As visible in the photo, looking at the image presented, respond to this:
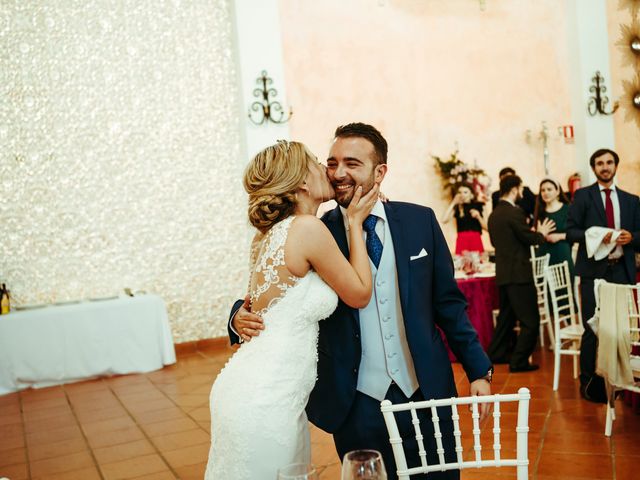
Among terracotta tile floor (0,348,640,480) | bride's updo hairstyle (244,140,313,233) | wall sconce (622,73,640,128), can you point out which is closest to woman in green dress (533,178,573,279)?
terracotta tile floor (0,348,640,480)

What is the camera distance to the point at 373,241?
212 centimetres

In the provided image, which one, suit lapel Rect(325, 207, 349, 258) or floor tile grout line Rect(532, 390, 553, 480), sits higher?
suit lapel Rect(325, 207, 349, 258)

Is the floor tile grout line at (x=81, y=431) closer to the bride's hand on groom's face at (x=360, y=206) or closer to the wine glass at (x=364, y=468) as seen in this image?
the bride's hand on groom's face at (x=360, y=206)

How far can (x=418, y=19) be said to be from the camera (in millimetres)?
9281

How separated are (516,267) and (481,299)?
561mm

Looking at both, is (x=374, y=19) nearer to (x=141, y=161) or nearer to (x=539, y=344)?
(x=141, y=161)

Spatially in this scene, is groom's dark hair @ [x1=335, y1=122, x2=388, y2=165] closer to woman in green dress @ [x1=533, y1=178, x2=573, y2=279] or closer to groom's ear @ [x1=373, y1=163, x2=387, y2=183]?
groom's ear @ [x1=373, y1=163, x2=387, y2=183]

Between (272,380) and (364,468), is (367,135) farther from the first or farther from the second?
(364,468)

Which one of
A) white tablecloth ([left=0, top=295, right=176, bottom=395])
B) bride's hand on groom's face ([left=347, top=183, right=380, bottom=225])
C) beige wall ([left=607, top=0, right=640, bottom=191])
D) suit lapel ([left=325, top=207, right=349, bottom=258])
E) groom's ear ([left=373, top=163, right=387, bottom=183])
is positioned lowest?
white tablecloth ([left=0, top=295, right=176, bottom=395])

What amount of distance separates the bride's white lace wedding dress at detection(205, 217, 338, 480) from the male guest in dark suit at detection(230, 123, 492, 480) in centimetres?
7

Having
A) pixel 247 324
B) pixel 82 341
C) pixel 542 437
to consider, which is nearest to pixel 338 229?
pixel 247 324

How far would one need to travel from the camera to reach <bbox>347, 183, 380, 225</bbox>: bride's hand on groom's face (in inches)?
78.2

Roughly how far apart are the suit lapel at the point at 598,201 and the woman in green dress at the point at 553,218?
143cm

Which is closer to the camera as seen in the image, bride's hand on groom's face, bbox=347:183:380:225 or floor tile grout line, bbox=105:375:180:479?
bride's hand on groom's face, bbox=347:183:380:225
